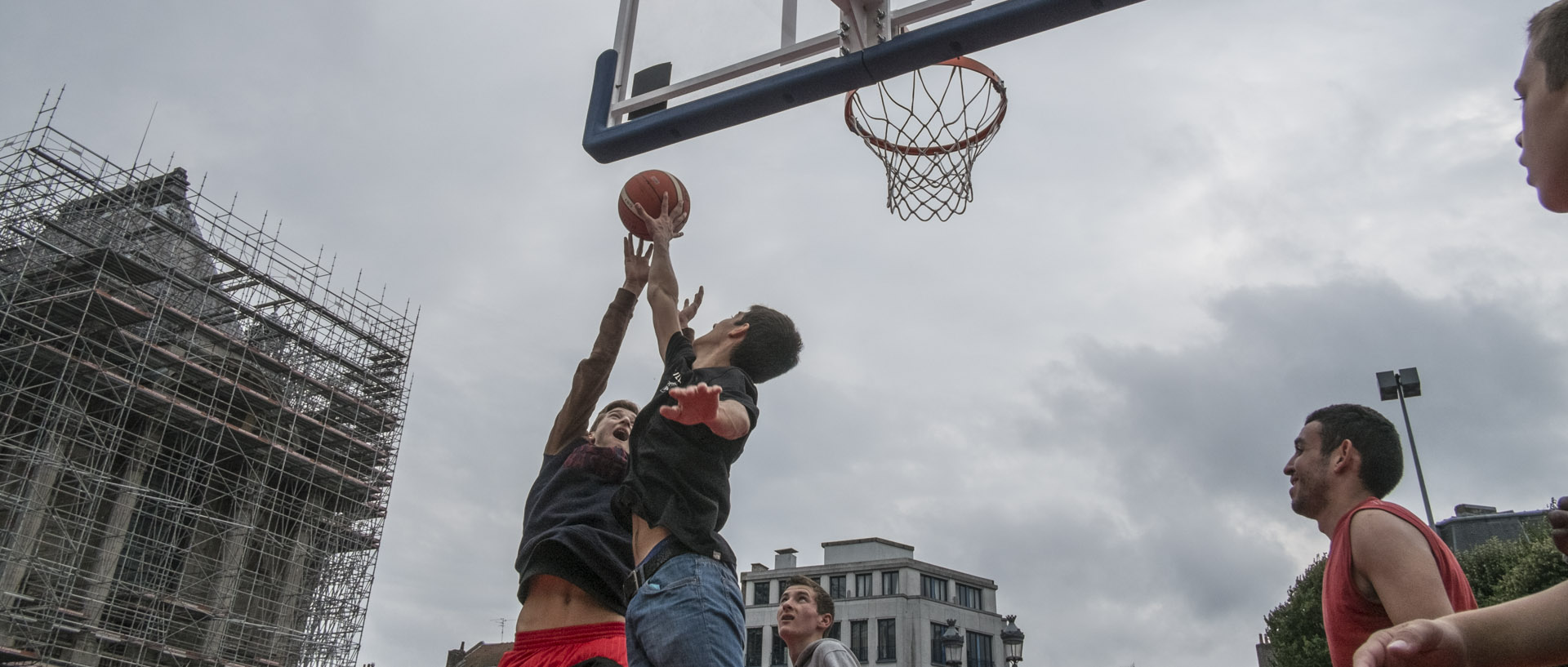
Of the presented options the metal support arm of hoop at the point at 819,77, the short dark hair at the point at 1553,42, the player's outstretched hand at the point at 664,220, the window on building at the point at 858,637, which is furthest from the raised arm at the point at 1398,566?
the window on building at the point at 858,637

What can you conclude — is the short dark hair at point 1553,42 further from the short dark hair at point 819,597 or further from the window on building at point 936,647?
the window on building at point 936,647

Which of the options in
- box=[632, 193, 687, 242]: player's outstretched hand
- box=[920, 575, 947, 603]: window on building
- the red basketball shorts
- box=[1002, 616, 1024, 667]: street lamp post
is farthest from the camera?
box=[920, 575, 947, 603]: window on building

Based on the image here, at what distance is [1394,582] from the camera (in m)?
2.46

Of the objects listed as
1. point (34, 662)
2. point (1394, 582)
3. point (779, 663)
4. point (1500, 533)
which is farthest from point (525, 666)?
point (779, 663)

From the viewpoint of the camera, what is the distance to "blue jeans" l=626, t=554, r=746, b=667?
2.67 meters

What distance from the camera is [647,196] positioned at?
4.38 m

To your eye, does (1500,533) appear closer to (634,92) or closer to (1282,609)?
(1282,609)

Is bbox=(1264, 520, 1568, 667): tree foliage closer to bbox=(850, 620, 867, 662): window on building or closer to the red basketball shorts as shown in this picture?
the red basketball shorts

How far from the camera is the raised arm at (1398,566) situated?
7.81 ft

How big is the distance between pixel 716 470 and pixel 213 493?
28.8m

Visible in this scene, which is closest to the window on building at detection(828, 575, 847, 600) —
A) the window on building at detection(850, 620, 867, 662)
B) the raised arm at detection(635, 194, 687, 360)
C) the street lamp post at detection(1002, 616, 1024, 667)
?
the window on building at detection(850, 620, 867, 662)

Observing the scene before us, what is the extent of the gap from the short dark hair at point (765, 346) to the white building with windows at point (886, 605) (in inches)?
1932

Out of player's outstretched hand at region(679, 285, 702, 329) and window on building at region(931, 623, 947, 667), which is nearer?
player's outstretched hand at region(679, 285, 702, 329)

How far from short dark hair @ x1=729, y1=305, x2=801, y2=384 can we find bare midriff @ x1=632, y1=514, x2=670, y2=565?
2.30 feet
